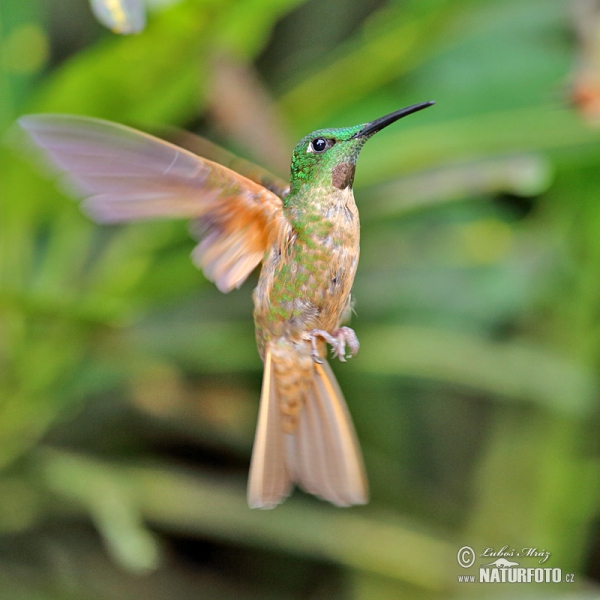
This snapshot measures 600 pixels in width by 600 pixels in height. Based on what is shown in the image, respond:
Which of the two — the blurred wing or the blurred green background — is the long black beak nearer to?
the blurred wing

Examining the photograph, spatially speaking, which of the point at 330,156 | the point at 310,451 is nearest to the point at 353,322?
the point at 310,451

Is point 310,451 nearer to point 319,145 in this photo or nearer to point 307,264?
point 307,264

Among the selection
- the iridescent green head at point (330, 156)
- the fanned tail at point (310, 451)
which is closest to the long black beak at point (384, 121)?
the iridescent green head at point (330, 156)

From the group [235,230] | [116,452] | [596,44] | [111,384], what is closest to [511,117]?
[596,44]

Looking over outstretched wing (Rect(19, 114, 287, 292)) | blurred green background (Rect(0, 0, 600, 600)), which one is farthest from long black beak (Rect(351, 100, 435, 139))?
blurred green background (Rect(0, 0, 600, 600))

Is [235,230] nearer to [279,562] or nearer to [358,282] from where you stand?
[358,282]

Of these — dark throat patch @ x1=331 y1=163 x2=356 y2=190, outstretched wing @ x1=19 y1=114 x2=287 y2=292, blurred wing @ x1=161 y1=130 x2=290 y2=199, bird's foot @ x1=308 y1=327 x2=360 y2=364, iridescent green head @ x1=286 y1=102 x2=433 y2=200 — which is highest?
blurred wing @ x1=161 y1=130 x2=290 y2=199
